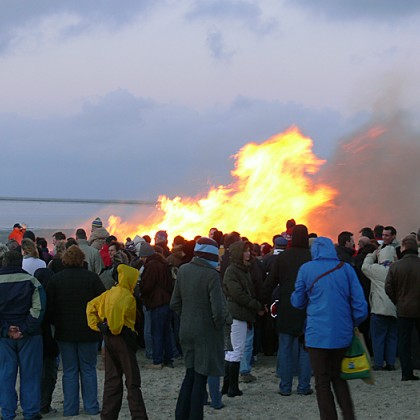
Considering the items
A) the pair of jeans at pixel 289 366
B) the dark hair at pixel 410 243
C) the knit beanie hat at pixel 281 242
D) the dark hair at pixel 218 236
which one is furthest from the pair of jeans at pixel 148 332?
the dark hair at pixel 410 243

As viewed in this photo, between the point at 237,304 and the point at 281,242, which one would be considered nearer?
the point at 237,304

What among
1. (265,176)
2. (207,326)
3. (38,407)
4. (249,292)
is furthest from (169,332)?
(265,176)

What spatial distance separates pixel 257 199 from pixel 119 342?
35.6 ft

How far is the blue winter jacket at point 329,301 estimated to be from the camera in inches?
300

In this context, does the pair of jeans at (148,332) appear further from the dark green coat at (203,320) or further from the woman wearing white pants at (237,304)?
the dark green coat at (203,320)

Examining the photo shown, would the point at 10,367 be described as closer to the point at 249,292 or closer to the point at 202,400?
the point at 202,400

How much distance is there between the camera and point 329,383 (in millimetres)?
7691

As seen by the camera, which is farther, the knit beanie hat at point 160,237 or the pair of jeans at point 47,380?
the knit beanie hat at point 160,237

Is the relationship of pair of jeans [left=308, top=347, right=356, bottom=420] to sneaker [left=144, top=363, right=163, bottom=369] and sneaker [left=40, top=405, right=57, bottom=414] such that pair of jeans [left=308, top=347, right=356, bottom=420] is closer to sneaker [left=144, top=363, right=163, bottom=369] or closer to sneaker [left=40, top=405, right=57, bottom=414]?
sneaker [left=40, top=405, right=57, bottom=414]

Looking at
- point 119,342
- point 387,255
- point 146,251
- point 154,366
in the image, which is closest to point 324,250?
point 119,342

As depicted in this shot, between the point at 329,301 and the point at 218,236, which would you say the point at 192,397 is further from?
the point at 218,236

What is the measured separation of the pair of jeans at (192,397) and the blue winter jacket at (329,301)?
1166mm

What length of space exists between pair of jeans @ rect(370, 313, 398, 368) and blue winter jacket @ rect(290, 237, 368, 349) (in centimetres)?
443

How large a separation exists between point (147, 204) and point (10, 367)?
18955 millimetres
